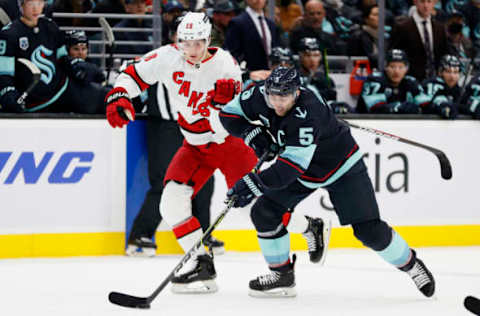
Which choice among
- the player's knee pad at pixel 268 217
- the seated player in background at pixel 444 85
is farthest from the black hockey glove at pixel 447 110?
the player's knee pad at pixel 268 217

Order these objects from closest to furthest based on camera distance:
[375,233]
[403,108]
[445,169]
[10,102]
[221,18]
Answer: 1. [375,233]
2. [445,169]
3. [10,102]
4. [403,108]
5. [221,18]

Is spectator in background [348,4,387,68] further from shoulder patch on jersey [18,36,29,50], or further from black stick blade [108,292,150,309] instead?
black stick blade [108,292,150,309]

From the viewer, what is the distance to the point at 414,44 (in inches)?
Result: 243

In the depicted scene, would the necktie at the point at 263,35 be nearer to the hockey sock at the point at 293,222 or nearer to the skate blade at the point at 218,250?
the skate blade at the point at 218,250

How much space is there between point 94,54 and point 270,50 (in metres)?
1.29

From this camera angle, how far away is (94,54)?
6000mm

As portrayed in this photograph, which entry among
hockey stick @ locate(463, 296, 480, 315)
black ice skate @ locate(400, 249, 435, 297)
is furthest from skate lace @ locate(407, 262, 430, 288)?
hockey stick @ locate(463, 296, 480, 315)

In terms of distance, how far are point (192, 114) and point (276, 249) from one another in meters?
0.82

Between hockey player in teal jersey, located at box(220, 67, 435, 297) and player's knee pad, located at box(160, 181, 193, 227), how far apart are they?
1.32 ft

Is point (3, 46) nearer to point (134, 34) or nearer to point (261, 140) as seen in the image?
point (134, 34)

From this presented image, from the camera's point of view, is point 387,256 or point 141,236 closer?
point 387,256

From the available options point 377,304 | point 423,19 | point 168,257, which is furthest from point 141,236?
point 423,19

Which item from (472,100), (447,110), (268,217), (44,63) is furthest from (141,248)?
(472,100)

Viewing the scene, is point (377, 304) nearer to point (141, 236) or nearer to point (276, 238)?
point (276, 238)
